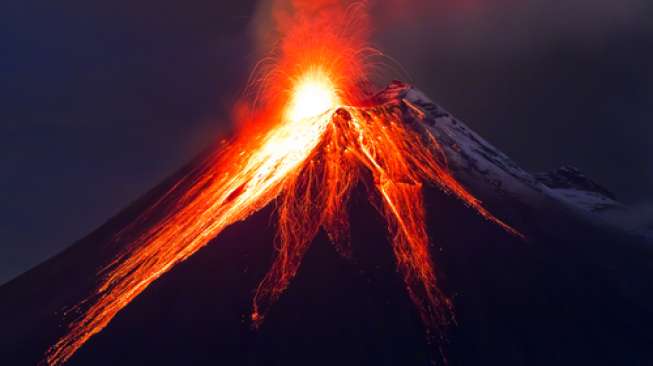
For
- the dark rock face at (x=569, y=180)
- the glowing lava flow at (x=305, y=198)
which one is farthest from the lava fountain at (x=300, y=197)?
the dark rock face at (x=569, y=180)

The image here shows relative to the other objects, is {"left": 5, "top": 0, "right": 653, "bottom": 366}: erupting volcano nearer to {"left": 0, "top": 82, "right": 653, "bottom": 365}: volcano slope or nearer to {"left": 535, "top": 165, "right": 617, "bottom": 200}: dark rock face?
{"left": 0, "top": 82, "right": 653, "bottom": 365}: volcano slope

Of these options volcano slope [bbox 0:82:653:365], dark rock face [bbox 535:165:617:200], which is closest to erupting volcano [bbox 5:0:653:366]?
volcano slope [bbox 0:82:653:365]

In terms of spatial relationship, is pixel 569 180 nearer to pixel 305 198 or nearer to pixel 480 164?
pixel 480 164

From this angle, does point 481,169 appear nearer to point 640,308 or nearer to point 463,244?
point 463,244

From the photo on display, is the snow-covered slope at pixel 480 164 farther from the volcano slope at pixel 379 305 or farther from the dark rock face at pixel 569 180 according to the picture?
the dark rock face at pixel 569 180

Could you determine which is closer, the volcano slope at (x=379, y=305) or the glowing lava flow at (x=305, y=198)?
the volcano slope at (x=379, y=305)

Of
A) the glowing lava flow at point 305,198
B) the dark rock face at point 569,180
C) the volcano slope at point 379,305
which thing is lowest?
the volcano slope at point 379,305

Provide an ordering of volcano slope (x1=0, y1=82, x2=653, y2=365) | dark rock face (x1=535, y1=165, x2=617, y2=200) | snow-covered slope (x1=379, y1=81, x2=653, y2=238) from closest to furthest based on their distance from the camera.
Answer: volcano slope (x1=0, y1=82, x2=653, y2=365)
snow-covered slope (x1=379, y1=81, x2=653, y2=238)
dark rock face (x1=535, y1=165, x2=617, y2=200)
